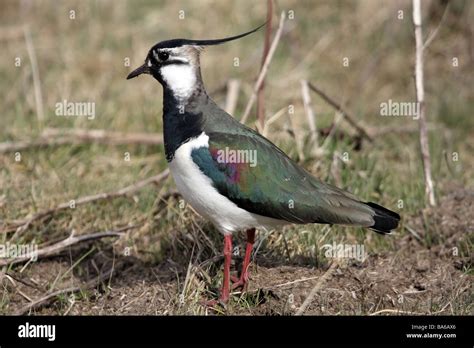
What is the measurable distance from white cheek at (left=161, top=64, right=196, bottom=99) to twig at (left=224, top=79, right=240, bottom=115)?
111 inches

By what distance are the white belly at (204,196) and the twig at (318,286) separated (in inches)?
18.6

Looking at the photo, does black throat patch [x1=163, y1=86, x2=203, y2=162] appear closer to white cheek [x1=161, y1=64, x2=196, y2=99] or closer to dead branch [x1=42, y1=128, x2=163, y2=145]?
white cheek [x1=161, y1=64, x2=196, y2=99]

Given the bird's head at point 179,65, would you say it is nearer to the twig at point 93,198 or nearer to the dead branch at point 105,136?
the twig at point 93,198

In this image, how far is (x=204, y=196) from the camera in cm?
551

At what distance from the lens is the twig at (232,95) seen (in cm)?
869

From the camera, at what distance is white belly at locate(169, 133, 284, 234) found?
18.1 feet

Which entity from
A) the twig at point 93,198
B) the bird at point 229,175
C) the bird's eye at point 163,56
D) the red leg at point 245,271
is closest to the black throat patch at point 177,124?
the bird at point 229,175

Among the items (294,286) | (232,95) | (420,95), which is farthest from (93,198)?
(420,95)

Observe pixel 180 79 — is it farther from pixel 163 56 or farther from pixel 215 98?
pixel 215 98

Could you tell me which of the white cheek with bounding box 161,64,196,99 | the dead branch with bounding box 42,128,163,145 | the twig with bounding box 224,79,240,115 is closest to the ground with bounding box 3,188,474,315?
the white cheek with bounding box 161,64,196,99

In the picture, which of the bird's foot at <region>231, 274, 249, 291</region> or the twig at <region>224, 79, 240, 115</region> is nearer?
the bird's foot at <region>231, 274, 249, 291</region>

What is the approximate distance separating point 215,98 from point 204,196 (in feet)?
12.9

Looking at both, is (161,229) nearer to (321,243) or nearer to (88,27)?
(321,243)
